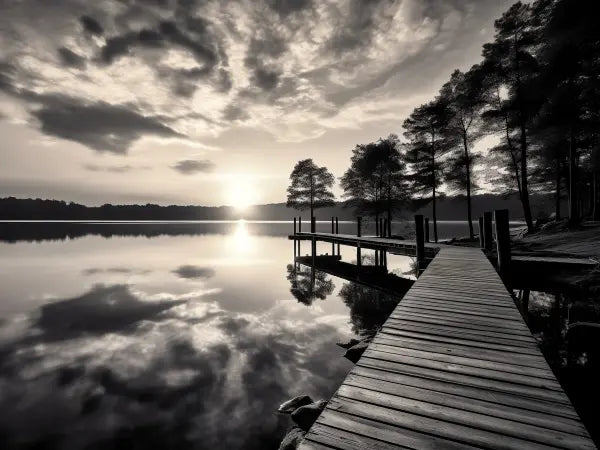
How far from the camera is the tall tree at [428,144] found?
87.3 feet

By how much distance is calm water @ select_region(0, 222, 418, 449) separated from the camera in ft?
19.5

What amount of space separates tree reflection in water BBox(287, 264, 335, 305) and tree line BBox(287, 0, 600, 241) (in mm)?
9925

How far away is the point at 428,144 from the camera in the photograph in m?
27.6

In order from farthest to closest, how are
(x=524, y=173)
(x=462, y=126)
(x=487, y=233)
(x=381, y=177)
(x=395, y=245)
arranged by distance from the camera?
(x=381, y=177) → (x=462, y=126) → (x=524, y=173) → (x=395, y=245) → (x=487, y=233)

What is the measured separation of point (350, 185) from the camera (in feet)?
125

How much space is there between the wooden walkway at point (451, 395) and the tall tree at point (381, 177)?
98.4 feet

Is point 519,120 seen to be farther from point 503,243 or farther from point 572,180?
point 503,243

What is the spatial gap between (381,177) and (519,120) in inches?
619

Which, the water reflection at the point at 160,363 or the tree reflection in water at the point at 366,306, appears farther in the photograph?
the tree reflection in water at the point at 366,306

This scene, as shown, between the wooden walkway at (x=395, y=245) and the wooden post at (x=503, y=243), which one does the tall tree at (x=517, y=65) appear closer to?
the wooden walkway at (x=395, y=245)

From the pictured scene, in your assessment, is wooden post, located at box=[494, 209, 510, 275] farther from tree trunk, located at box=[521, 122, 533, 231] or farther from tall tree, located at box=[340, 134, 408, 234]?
tall tree, located at box=[340, 134, 408, 234]

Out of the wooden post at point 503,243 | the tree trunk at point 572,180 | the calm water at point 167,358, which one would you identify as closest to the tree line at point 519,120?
the tree trunk at point 572,180

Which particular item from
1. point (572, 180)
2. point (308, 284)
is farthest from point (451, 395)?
point (572, 180)

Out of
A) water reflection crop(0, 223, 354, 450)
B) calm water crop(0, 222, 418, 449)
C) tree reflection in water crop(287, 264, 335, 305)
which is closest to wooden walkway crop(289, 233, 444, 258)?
calm water crop(0, 222, 418, 449)
